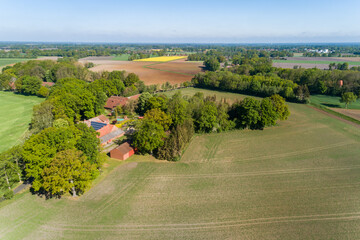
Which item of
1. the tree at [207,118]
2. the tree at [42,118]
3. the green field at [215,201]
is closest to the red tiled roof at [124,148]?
the green field at [215,201]

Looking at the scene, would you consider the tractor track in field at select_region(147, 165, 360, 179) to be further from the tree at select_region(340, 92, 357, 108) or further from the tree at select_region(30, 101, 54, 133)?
the tree at select_region(340, 92, 357, 108)

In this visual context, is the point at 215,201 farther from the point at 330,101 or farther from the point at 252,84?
the point at 330,101

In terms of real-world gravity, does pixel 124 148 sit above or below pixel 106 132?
below

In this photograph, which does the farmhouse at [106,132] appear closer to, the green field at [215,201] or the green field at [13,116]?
the green field at [215,201]

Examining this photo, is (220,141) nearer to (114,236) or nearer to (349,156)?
(349,156)

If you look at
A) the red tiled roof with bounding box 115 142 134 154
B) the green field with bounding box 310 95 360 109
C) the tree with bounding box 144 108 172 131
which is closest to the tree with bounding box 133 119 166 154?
the red tiled roof with bounding box 115 142 134 154

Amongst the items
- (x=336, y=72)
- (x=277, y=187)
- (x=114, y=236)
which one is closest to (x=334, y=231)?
(x=277, y=187)

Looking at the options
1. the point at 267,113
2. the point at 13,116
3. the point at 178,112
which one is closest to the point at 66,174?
the point at 178,112
